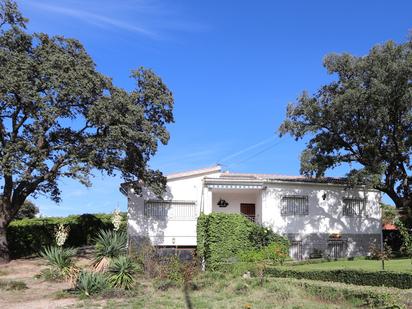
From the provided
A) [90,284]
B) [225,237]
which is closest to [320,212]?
[225,237]

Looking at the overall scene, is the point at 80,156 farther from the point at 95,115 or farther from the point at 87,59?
the point at 87,59

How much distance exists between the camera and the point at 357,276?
16.0 meters

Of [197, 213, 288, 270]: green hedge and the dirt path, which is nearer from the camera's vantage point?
the dirt path

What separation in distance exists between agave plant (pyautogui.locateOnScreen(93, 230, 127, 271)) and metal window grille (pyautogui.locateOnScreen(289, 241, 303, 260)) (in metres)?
16.9

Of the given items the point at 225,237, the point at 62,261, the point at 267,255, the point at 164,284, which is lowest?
the point at 164,284

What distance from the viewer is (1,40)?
81.3ft

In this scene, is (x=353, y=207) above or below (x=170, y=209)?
above

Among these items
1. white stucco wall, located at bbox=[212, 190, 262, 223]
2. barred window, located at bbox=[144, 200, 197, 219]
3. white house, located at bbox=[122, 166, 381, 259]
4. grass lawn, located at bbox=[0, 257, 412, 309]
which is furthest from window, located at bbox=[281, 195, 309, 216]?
grass lawn, located at bbox=[0, 257, 412, 309]

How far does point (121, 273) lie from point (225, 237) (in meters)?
10.8

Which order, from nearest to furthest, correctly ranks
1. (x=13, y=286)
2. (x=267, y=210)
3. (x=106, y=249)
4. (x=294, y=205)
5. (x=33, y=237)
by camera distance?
(x=106, y=249), (x=13, y=286), (x=267, y=210), (x=33, y=237), (x=294, y=205)

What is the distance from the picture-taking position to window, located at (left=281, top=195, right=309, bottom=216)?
3147 cm

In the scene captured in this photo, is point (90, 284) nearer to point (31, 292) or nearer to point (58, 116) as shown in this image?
point (31, 292)

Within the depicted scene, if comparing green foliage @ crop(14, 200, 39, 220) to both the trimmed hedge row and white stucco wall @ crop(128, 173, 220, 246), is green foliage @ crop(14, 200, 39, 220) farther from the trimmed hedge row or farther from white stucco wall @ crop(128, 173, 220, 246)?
the trimmed hedge row

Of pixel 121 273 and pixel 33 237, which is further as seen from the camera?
pixel 33 237
